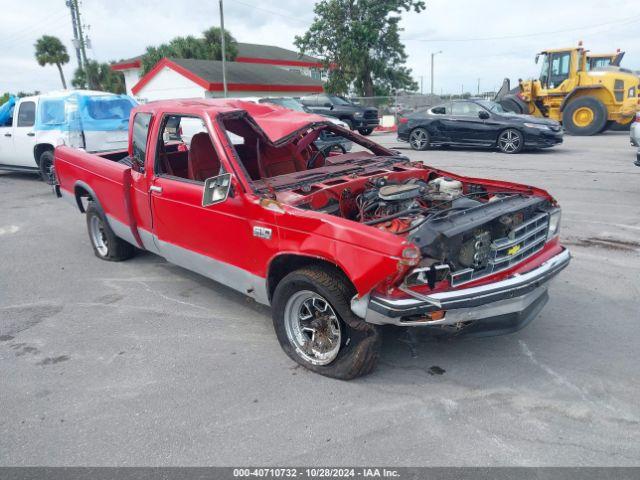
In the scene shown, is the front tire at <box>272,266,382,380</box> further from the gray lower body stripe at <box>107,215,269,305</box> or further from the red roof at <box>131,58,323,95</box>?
the red roof at <box>131,58,323,95</box>

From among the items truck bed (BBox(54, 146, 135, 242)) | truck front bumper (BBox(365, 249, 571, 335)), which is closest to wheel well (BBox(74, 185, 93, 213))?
truck bed (BBox(54, 146, 135, 242))

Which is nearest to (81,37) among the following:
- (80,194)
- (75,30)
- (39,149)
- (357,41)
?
(75,30)

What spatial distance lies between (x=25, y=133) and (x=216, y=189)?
937cm

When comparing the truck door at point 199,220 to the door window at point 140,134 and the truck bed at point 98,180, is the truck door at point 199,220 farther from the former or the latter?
the truck bed at point 98,180

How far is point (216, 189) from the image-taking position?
3877mm

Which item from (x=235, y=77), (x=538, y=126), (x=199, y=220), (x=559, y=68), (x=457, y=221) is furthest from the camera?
(x=235, y=77)

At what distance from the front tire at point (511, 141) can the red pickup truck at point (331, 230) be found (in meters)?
10.1

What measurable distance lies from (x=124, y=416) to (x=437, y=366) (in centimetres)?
211

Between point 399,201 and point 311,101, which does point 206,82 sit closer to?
point 311,101

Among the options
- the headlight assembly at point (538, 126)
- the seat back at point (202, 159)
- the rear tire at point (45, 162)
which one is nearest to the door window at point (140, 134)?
the seat back at point (202, 159)

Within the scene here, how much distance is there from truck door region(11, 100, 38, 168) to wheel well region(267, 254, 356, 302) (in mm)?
9488

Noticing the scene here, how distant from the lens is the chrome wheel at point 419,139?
51.5 ft

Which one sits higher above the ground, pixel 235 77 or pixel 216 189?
pixel 235 77

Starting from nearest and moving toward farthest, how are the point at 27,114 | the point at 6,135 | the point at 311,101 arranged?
the point at 27,114 < the point at 6,135 < the point at 311,101
